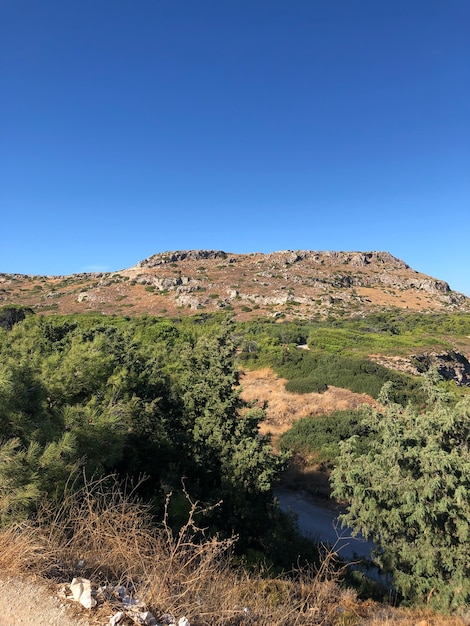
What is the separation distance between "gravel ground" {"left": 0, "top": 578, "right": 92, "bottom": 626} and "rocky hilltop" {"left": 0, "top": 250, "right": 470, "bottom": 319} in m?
58.8

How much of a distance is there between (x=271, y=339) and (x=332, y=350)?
21.8ft

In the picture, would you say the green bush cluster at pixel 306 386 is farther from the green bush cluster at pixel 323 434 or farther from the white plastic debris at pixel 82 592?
the white plastic debris at pixel 82 592

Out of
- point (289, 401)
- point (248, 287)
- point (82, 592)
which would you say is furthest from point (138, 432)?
point (248, 287)

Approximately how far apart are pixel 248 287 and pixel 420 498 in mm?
74149

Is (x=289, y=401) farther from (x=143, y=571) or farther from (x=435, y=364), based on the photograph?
(x=143, y=571)

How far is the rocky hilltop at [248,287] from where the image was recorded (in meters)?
68.5

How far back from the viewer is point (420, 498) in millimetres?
6738

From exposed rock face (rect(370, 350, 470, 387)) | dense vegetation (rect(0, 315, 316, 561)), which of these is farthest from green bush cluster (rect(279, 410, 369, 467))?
exposed rock face (rect(370, 350, 470, 387))

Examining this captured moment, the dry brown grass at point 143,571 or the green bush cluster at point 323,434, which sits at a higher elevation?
the dry brown grass at point 143,571

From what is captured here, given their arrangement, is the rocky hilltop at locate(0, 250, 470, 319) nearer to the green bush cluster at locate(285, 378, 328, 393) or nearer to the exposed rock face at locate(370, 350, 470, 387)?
the exposed rock face at locate(370, 350, 470, 387)

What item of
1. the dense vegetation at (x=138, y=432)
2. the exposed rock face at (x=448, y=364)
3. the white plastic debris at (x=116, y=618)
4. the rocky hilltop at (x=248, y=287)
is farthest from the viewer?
the rocky hilltop at (x=248, y=287)

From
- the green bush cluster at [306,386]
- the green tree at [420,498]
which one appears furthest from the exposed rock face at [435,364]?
the green tree at [420,498]

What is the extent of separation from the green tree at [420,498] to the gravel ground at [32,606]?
19.6 feet

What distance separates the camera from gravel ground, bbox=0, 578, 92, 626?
3068 millimetres
